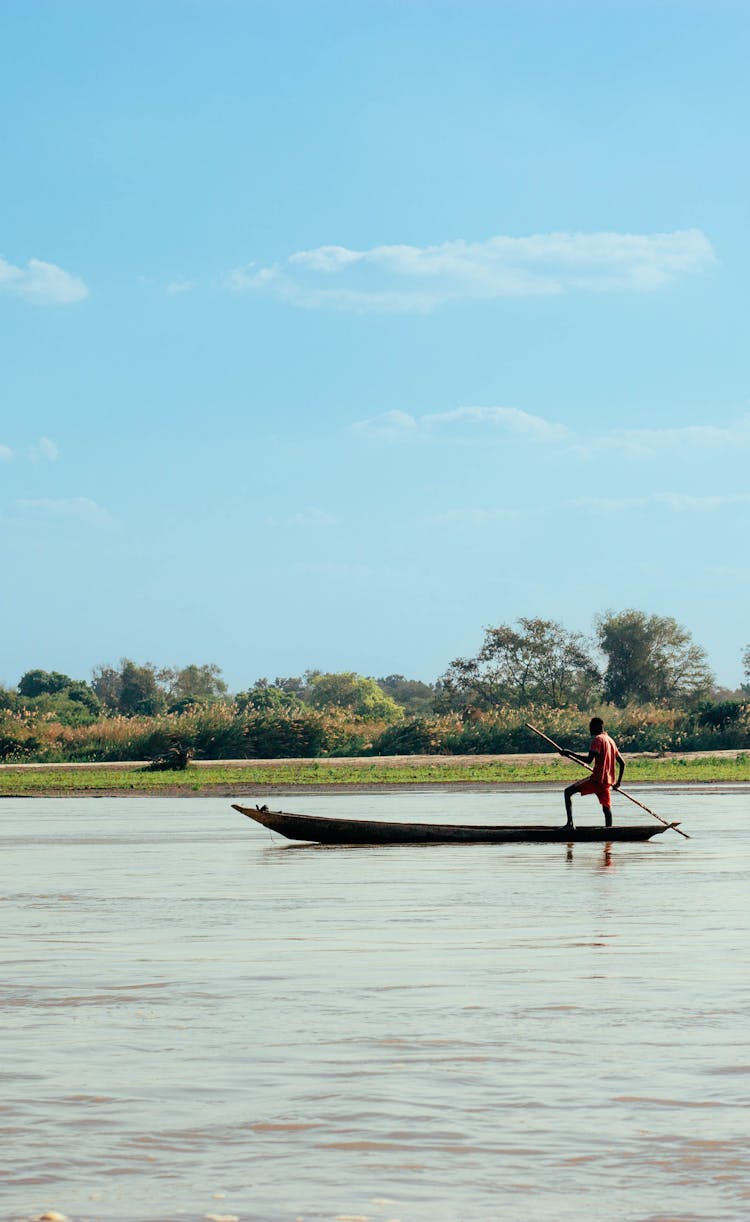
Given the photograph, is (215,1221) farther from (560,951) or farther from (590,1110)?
(560,951)

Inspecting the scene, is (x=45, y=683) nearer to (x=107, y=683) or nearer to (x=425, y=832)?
(x=107, y=683)

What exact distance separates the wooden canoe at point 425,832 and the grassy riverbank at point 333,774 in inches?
762

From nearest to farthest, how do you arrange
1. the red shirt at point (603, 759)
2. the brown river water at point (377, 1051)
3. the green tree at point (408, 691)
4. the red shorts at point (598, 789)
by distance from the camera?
1. the brown river water at point (377, 1051)
2. the red shirt at point (603, 759)
3. the red shorts at point (598, 789)
4. the green tree at point (408, 691)

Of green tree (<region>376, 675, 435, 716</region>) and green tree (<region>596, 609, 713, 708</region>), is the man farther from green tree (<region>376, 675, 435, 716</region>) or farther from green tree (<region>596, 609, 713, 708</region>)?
green tree (<region>376, 675, 435, 716</region>)

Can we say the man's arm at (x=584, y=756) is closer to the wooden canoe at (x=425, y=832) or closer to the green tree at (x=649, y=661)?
the wooden canoe at (x=425, y=832)

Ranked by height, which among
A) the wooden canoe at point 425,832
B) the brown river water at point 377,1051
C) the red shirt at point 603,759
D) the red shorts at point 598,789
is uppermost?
the red shirt at point 603,759

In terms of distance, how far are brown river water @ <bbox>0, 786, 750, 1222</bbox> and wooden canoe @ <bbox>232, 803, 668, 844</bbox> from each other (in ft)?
15.6

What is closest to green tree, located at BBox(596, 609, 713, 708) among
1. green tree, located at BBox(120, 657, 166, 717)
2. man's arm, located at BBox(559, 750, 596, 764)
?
green tree, located at BBox(120, 657, 166, 717)

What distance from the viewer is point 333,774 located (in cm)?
5494

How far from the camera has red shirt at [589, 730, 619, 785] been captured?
2711 centimetres

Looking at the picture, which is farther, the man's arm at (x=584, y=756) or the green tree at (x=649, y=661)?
the green tree at (x=649, y=661)

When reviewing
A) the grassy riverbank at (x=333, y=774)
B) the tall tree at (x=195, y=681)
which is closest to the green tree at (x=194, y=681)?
the tall tree at (x=195, y=681)

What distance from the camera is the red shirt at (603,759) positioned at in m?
27.1

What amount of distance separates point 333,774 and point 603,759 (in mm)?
28246
